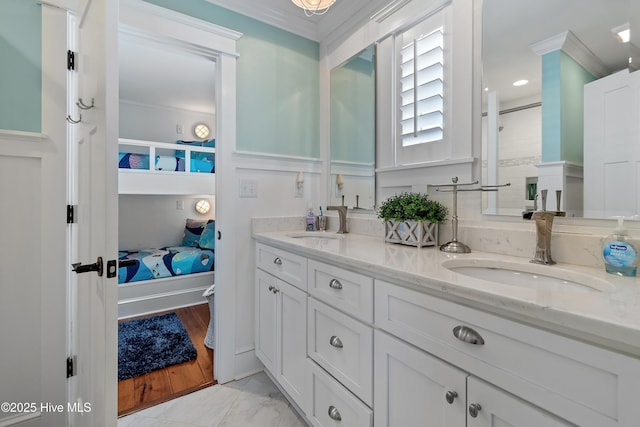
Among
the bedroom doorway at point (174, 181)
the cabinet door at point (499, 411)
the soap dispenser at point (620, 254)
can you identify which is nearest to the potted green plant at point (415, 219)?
the soap dispenser at point (620, 254)

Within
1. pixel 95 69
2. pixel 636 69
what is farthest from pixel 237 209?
pixel 636 69

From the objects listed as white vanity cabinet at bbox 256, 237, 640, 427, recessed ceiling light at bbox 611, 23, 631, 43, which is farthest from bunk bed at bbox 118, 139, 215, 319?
recessed ceiling light at bbox 611, 23, 631, 43

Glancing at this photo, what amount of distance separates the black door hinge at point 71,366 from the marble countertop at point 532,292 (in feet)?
4.45

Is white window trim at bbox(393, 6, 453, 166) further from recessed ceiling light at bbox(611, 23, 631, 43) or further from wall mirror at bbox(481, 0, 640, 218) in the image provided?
recessed ceiling light at bbox(611, 23, 631, 43)

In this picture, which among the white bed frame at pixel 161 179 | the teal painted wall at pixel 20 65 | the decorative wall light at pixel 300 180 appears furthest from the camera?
the white bed frame at pixel 161 179

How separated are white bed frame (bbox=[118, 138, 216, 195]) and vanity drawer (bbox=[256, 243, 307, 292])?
170 centimetres

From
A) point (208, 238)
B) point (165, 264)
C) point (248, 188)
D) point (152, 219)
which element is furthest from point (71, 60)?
point (152, 219)

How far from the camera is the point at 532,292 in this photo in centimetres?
63

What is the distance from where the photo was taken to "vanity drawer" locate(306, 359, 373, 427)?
103 cm

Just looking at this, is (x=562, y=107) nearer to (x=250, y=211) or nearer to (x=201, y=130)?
(x=250, y=211)

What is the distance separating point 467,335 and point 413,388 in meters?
0.27

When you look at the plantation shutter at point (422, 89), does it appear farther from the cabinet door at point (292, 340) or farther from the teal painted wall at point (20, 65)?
the teal painted wall at point (20, 65)

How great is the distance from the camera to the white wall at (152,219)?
13.2 ft

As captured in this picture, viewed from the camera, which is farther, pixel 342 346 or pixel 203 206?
pixel 203 206
